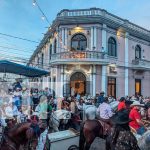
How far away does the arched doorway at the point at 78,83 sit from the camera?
1033 inches

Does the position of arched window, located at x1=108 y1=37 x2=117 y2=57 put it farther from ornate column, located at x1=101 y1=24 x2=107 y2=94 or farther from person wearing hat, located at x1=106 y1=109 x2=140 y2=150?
person wearing hat, located at x1=106 y1=109 x2=140 y2=150

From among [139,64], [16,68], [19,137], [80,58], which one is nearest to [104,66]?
[80,58]

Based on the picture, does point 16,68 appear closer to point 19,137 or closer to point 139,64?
point 19,137

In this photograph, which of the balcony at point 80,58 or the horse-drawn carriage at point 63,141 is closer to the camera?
the horse-drawn carriage at point 63,141

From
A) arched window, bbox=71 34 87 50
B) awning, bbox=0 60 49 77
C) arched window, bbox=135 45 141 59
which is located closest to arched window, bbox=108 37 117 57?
arched window, bbox=71 34 87 50

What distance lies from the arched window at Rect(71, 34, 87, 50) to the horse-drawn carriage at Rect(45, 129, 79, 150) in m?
18.2

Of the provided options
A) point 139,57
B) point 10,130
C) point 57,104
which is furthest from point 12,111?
point 139,57

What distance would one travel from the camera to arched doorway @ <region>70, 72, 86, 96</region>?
26.2m

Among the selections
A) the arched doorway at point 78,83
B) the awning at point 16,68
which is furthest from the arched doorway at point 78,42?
the awning at point 16,68

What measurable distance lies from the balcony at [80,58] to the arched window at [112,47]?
2349mm

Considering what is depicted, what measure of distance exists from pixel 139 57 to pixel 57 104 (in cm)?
1963

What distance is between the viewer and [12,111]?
1084cm

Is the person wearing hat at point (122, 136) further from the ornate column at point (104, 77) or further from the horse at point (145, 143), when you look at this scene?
the ornate column at point (104, 77)

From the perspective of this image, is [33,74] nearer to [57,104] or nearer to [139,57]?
[57,104]
